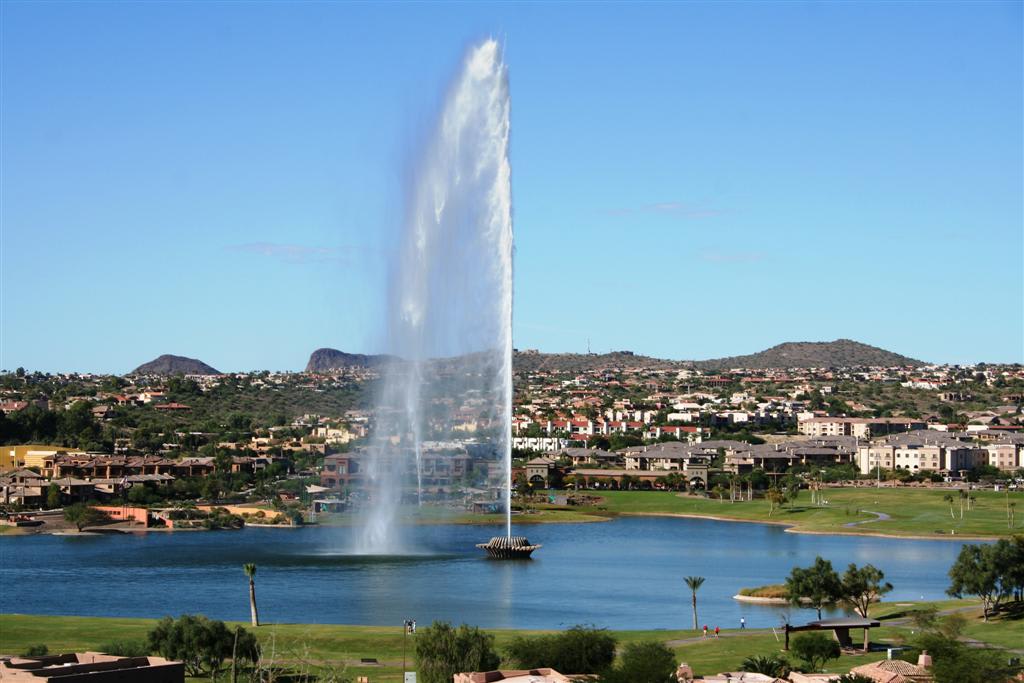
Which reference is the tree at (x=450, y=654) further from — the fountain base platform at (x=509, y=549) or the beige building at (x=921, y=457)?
the beige building at (x=921, y=457)

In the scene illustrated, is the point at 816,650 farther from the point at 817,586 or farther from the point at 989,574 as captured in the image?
the point at 989,574

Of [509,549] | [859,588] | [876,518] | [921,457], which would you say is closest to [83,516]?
[509,549]

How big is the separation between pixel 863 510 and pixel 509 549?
1399 inches

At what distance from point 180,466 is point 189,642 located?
8182 centimetres

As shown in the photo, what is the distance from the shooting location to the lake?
5497 cm

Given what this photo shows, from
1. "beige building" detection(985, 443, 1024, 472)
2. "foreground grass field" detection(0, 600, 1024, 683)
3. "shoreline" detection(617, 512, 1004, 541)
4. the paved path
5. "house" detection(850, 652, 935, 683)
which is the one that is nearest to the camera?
"house" detection(850, 652, 935, 683)

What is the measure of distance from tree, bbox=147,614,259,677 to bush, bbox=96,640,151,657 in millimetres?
434

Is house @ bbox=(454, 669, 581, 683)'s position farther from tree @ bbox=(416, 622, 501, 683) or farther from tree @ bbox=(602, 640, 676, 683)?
tree @ bbox=(416, 622, 501, 683)

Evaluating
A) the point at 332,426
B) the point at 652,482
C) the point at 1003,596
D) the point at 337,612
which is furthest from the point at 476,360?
the point at 332,426

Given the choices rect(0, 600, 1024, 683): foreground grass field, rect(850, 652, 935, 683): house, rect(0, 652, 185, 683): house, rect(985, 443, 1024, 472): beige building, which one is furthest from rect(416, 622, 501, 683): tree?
rect(985, 443, 1024, 472): beige building

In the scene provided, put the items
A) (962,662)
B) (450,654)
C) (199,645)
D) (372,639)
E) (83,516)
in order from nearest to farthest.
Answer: (962,662) < (450,654) < (199,645) < (372,639) < (83,516)

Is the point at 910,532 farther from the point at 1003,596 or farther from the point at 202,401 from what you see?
the point at 202,401

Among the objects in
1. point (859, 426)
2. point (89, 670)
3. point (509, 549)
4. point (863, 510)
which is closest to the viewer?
point (89, 670)

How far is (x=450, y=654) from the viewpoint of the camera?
38.6 meters
